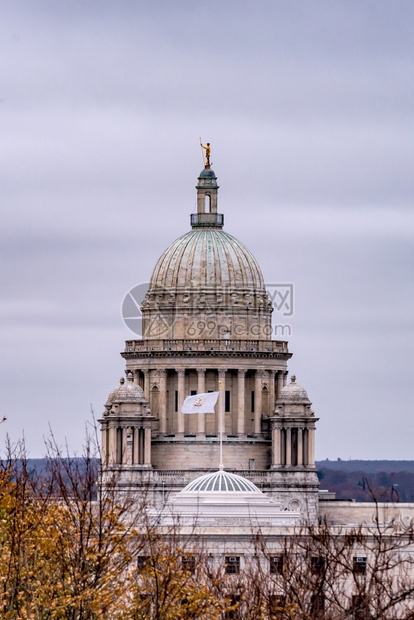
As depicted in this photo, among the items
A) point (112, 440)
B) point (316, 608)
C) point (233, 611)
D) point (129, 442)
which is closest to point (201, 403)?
point (129, 442)

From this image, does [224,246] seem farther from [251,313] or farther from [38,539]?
[38,539]

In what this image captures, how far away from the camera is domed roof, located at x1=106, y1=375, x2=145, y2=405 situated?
16800cm

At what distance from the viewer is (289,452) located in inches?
6658

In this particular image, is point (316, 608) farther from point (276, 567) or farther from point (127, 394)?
point (127, 394)

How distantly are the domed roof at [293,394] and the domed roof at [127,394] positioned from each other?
9.84 meters

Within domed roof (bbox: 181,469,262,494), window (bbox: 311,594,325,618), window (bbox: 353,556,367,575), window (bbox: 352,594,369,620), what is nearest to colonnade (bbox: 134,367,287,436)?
domed roof (bbox: 181,469,262,494)

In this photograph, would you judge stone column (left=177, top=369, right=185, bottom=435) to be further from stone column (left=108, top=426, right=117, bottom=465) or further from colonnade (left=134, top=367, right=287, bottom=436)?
stone column (left=108, top=426, right=117, bottom=465)

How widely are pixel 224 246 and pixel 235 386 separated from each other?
1015 centimetres

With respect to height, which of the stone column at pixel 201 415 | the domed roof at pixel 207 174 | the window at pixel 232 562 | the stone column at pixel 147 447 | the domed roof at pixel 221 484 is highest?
the domed roof at pixel 207 174

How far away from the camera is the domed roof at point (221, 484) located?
15431cm

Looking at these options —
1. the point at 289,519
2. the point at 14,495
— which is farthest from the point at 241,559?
the point at 14,495

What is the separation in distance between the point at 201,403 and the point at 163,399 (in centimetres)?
527

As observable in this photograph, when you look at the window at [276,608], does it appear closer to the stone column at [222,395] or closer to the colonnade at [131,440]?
the colonnade at [131,440]

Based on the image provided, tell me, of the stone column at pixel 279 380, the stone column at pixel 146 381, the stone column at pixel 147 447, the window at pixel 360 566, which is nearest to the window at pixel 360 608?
the window at pixel 360 566
